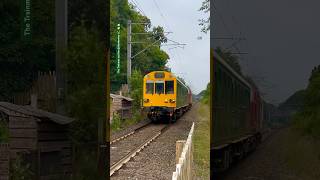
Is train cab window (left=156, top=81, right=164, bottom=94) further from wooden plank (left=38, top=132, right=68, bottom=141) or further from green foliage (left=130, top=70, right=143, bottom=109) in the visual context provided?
wooden plank (left=38, top=132, right=68, bottom=141)

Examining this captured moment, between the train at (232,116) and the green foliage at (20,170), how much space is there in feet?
4.60

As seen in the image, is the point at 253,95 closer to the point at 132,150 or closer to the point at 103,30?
the point at 103,30

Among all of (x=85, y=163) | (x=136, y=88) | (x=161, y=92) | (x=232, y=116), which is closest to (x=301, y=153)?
(x=232, y=116)

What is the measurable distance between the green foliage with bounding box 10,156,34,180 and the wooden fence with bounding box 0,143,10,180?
0.04m

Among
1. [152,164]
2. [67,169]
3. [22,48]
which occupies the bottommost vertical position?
[152,164]

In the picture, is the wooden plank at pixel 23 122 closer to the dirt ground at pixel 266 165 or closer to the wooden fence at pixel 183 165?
the dirt ground at pixel 266 165

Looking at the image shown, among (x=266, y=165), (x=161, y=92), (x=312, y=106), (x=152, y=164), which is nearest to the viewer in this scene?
(x=312, y=106)

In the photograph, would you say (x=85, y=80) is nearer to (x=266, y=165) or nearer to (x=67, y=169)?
(x=67, y=169)

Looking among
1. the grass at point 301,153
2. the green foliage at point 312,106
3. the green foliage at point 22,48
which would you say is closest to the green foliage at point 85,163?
the green foliage at point 22,48

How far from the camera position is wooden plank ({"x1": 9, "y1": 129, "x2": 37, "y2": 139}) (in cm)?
320

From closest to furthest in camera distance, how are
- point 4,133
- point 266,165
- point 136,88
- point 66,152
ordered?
point 266,165
point 4,133
point 66,152
point 136,88

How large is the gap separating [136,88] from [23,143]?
19.2 m

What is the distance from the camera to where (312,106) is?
2.59 meters

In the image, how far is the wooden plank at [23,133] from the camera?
3.20 metres
